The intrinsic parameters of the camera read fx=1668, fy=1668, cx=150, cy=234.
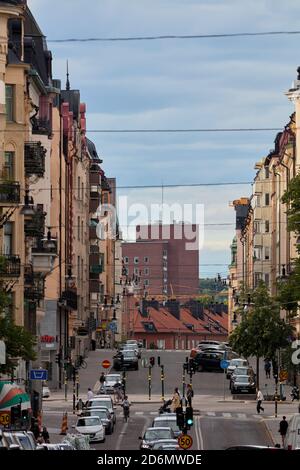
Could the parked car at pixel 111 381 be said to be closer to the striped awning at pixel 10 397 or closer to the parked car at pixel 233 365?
the parked car at pixel 233 365

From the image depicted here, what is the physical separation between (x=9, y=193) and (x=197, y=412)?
64.5ft

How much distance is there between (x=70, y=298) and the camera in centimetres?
11612

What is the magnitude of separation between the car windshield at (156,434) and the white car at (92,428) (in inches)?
222

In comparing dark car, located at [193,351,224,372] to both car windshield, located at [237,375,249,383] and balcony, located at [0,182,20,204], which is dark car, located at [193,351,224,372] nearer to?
car windshield, located at [237,375,249,383]

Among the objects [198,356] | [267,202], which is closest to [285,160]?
[198,356]

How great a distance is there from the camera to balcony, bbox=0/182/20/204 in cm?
6675

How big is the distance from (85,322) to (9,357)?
259ft

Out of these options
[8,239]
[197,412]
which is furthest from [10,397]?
[197,412]

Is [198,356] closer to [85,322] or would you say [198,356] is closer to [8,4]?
[85,322]

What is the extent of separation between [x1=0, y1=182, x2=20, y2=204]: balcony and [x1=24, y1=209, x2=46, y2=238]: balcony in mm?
6481

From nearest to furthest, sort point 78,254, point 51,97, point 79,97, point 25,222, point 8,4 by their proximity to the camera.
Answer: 1. point 8,4
2. point 25,222
3. point 51,97
4. point 78,254
5. point 79,97

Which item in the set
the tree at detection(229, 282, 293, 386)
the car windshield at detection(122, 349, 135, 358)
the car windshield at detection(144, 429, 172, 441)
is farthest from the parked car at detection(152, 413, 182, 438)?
the car windshield at detection(122, 349, 135, 358)

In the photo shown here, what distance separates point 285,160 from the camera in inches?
4806
